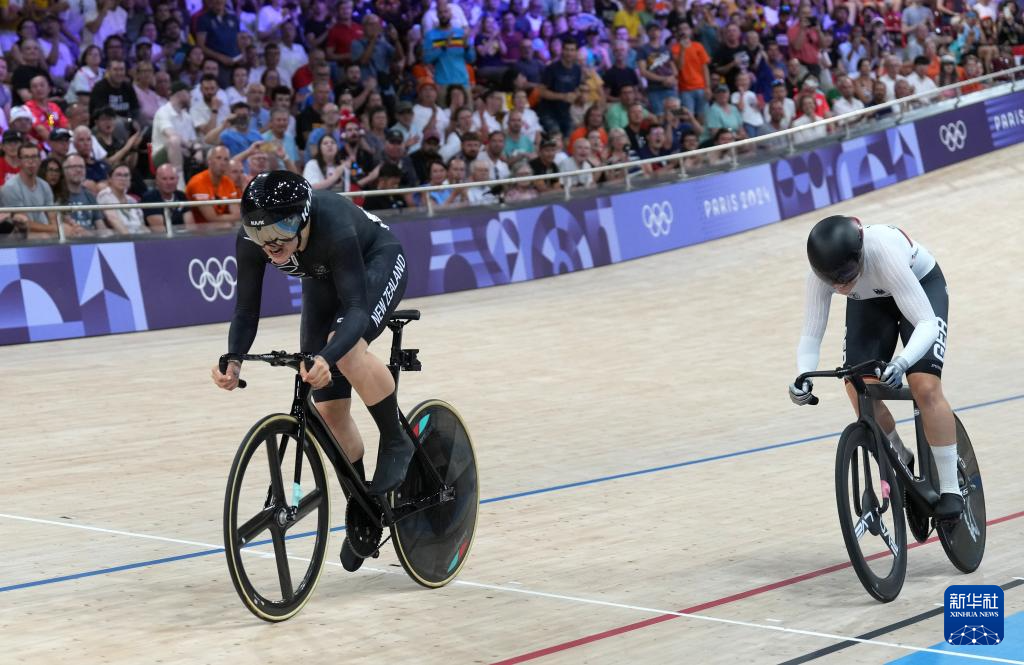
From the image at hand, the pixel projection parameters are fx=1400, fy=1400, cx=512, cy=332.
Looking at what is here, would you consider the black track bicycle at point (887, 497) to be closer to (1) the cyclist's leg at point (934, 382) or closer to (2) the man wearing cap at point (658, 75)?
(1) the cyclist's leg at point (934, 382)

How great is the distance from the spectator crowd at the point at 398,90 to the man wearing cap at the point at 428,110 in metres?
0.03

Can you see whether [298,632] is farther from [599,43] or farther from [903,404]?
[599,43]

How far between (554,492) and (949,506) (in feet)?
6.71

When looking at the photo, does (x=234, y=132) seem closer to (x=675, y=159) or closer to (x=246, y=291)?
(x=675, y=159)

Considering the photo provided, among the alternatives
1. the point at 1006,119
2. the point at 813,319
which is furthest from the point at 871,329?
the point at 1006,119

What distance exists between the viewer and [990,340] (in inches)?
424

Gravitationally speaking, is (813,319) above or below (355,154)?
below

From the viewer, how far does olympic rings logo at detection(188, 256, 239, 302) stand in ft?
34.6

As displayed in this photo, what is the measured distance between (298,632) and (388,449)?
69 centimetres

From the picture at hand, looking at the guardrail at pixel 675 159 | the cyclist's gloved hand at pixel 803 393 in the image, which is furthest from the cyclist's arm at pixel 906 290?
the guardrail at pixel 675 159

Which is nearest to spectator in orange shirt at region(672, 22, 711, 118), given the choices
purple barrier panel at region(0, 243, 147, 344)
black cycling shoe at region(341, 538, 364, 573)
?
purple barrier panel at region(0, 243, 147, 344)

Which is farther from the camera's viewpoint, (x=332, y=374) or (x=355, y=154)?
(x=355, y=154)

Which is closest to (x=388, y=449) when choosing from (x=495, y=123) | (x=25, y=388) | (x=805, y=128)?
(x=25, y=388)

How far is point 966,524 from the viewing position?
491 centimetres
